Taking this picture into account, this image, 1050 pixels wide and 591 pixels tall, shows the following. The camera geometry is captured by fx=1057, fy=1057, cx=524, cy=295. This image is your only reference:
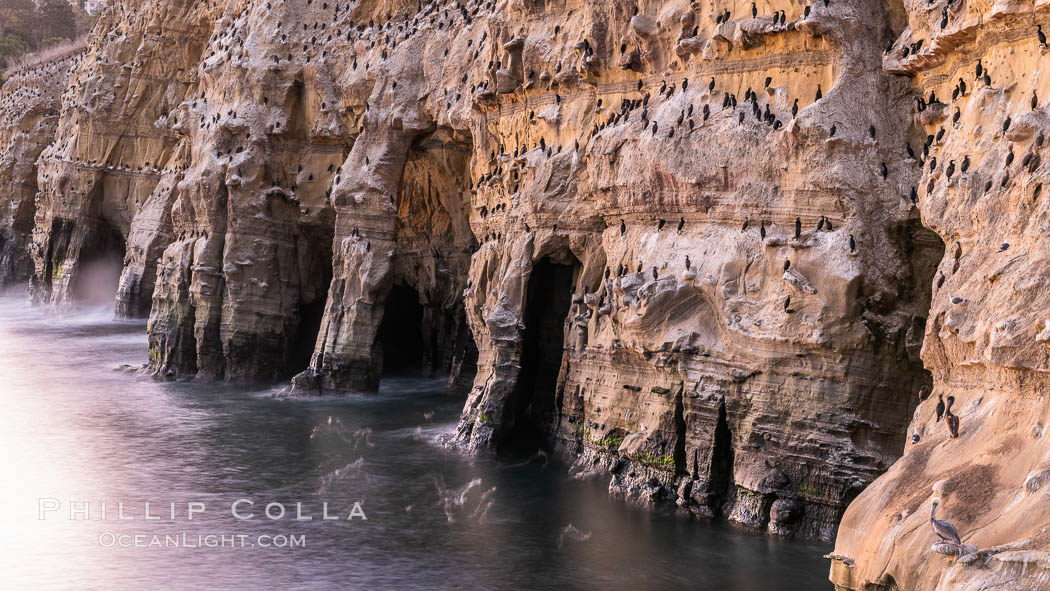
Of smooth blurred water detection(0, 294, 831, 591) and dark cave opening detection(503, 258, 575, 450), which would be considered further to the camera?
dark cave opening detection(503, 258, 575, 450)

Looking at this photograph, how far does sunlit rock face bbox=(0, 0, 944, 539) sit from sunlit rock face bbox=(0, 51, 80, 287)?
2648 centimetres

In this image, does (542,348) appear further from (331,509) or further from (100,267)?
(100,267)

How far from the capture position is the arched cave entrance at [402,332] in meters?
41.2

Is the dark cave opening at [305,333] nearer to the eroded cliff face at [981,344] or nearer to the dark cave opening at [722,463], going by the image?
the dark cave opening at [722,463]

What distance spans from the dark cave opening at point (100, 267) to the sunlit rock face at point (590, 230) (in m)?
15.5

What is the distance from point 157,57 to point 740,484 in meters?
45.4

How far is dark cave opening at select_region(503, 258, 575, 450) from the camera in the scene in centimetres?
2678

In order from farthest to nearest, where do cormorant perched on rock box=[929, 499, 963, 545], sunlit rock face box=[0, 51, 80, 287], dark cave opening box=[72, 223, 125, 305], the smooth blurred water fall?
→ 1. sunlit rock face box=[0, 51, 80, 287]
2. dark cave opening box=[72, 223, 125, 305]
3. the smooth blurred water
4. cormorant perched on rock box=[929, 499, 963, 545]

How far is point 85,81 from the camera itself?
56.2 meters

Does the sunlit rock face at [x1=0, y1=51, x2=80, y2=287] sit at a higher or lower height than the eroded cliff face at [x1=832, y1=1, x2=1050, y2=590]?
higher

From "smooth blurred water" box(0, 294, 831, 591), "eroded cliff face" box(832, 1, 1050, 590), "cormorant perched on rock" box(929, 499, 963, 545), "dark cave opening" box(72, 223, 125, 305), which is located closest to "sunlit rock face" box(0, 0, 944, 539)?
"smooth blurred water" box(0, 294, 831, 591)

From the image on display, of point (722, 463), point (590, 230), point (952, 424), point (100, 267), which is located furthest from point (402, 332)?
point (952, 424)

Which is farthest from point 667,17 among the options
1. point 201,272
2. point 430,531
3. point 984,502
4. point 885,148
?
point 201,272

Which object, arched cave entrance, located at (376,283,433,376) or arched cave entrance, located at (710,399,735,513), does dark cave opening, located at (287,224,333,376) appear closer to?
arched cave entrance, located at (376,283,433,376)
